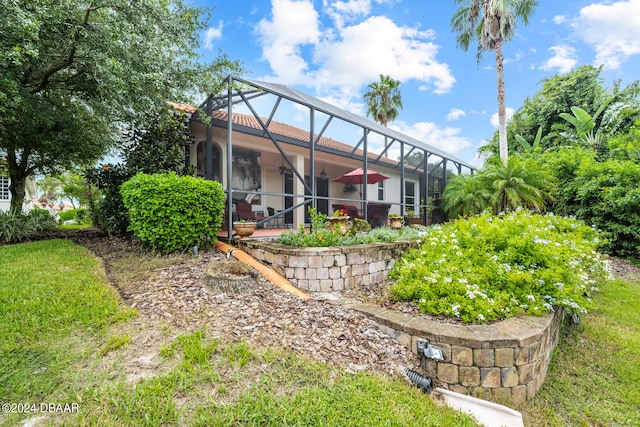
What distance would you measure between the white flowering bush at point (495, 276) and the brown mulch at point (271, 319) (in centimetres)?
89

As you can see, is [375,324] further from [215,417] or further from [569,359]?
[569,359]

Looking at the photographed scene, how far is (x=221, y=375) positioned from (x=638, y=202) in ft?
36.1

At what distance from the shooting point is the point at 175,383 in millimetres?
2006

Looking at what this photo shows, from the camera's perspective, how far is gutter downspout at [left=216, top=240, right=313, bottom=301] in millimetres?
4082

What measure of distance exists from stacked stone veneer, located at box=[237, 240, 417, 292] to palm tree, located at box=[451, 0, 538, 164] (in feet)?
25.9

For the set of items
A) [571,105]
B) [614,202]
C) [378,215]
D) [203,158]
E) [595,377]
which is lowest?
[595,377]

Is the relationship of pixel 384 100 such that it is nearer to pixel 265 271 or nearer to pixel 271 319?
pixel 265 271

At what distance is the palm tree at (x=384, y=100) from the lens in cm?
2128

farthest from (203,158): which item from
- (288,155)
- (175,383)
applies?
(175,383)

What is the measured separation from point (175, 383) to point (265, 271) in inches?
98.0

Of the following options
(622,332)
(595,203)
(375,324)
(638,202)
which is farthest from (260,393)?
(595,203)

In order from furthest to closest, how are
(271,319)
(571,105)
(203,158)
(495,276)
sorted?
1. (571,105)
2. (203,158)
3. (495,276)
4. (271,319)

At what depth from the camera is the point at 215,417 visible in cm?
179

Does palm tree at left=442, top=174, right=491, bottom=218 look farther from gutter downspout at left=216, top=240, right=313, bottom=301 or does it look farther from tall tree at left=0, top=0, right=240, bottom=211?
tall tree at left=0, top=0, right=240, bottom=211
